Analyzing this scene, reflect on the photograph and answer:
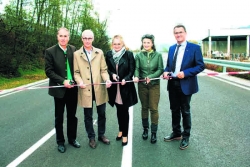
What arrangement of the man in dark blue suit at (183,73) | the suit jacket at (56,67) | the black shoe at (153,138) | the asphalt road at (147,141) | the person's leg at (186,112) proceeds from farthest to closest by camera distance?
the black shoe at (153,138) → the person's leg at (186,112) → the man in dark blue suit at (183,73) → the suit jacket at (56,67) → the asphalt road at (147,141)

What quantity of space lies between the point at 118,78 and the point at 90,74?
1.72ft

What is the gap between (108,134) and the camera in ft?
18.6

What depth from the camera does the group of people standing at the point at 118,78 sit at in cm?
484

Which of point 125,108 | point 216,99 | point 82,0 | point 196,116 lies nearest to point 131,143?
point 125,108

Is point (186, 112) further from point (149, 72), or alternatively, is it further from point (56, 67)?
point (56, 67)

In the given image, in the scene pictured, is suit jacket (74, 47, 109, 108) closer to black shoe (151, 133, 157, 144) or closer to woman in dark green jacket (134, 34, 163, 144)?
woman in dark green jacket (134, 34, 163, 144)

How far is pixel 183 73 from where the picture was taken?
15.8ft

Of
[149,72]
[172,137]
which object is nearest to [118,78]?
Result: [149,72]

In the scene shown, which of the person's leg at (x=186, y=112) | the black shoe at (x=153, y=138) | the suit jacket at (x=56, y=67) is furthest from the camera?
the black shoe at (x=153, y=138)

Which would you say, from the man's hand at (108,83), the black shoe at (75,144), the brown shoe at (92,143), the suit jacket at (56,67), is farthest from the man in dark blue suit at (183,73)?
the suit jacket at (56,67)

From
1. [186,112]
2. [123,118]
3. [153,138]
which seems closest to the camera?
[186,112]

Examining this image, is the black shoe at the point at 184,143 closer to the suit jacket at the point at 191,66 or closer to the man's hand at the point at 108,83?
the suit jacket at the point at 191,66

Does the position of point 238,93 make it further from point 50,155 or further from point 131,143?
point 50,155

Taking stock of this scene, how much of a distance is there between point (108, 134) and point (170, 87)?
1632 mm
